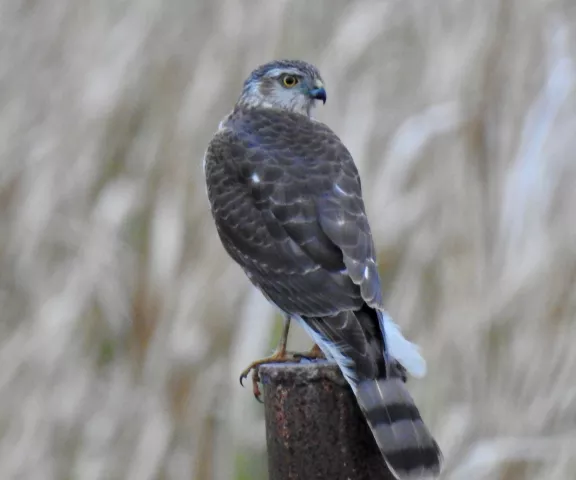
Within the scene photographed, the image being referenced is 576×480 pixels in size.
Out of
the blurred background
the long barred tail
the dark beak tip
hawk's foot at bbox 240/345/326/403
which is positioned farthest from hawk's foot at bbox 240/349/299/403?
the dark beak tip

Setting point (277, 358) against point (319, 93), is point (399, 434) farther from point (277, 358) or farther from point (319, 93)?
point (319, 93)

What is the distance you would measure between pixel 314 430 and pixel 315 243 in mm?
753

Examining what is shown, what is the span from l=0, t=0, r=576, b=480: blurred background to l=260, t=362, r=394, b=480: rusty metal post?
3.95 feet

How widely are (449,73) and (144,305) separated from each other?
123 cm

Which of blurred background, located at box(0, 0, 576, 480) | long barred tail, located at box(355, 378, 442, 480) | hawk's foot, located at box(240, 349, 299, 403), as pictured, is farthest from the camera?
blurred background, located at box(0, 0, 576, 480)

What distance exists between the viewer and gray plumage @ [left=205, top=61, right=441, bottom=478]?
6.39ft

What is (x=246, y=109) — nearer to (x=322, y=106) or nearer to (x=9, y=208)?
(x=322, y=106)

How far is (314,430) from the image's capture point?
1859 millimetres

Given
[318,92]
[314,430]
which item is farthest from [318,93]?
[314,430]

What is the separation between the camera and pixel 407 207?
3.44 m

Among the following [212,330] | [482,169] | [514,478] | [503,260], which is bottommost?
[514,478]

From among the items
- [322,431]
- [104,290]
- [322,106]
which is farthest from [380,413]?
[322,106]

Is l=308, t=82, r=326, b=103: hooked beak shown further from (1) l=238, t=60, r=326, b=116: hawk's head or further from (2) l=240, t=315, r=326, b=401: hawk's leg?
(2) l=240, t=315, r=326, b=401: hawk's leg

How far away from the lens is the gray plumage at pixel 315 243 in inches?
76.6
